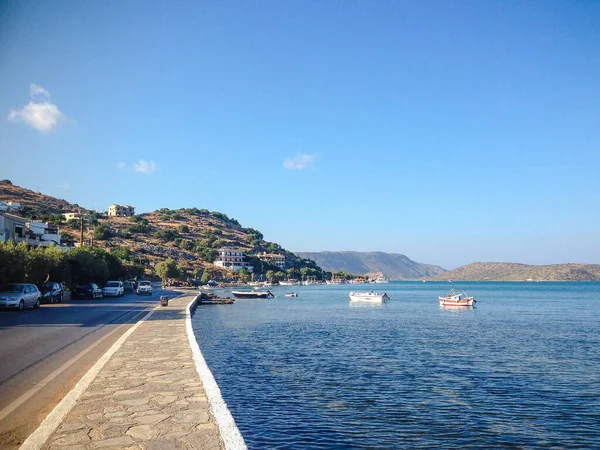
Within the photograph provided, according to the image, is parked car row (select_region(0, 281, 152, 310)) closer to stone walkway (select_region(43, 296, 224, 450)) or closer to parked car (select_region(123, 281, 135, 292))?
parked car (select_region(123, 281, 135, 292))

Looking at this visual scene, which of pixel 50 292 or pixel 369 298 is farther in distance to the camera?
pixel 369 298

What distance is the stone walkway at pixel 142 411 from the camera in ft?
21.4

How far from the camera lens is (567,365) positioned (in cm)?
1953

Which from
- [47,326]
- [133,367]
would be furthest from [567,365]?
[47,326]

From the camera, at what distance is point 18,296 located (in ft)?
99.3

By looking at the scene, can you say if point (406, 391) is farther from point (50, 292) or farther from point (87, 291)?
point (87, 291)

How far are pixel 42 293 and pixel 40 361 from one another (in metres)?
Result: 29.0

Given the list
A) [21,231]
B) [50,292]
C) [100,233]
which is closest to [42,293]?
[50,292]

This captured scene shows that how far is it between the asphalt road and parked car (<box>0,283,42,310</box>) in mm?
4909

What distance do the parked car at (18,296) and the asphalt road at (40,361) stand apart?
193 inches

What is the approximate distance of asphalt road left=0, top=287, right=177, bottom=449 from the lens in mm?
8000

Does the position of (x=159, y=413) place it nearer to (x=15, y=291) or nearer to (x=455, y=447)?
(x=455, y=447)

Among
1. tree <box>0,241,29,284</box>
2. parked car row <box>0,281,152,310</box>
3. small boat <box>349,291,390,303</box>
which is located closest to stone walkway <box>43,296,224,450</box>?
parked car row <box>0,281,152,310</box>

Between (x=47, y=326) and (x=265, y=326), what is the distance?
48.7ft
